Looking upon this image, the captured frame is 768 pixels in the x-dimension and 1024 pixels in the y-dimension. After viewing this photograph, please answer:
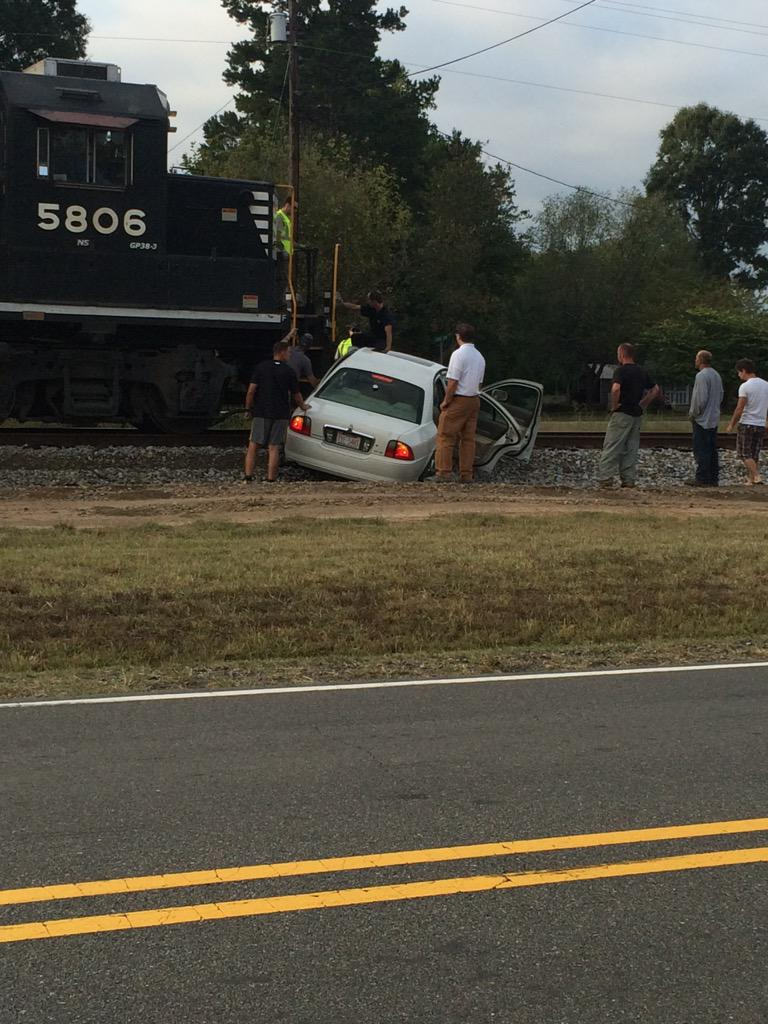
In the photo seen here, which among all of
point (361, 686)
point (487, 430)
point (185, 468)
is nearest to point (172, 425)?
point (185, 468)

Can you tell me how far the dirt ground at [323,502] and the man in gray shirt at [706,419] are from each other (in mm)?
1042

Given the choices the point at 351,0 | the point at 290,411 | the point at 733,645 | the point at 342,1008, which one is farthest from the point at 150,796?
the point at 351,0

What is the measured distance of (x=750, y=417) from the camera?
17.5 meters

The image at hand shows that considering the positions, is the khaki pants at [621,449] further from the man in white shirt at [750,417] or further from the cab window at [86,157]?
the cab window at [86,157]

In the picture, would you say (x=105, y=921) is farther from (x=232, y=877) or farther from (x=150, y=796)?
(x=150, y=796)

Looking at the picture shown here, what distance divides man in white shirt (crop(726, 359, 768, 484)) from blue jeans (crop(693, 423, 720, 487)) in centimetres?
44

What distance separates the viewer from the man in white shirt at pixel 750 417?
17.3 meters

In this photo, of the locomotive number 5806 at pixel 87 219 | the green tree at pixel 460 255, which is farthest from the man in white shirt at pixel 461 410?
the green tree at pixel 460 255

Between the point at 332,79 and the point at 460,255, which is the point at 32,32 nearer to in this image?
the point at 332,79

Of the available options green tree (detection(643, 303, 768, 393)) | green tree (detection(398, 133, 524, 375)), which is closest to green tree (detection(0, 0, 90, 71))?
green tree (detection(398, 133, 524, 375))

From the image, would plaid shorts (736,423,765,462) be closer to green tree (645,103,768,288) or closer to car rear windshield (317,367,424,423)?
car rear windshield (317,367,424,423)

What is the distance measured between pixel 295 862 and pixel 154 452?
1344cm

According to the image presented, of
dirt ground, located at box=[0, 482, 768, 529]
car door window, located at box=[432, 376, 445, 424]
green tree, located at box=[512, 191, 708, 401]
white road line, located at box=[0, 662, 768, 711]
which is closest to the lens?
white road line, located at box=[0, 662, 768, 711]

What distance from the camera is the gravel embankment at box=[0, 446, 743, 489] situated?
52.6ft
